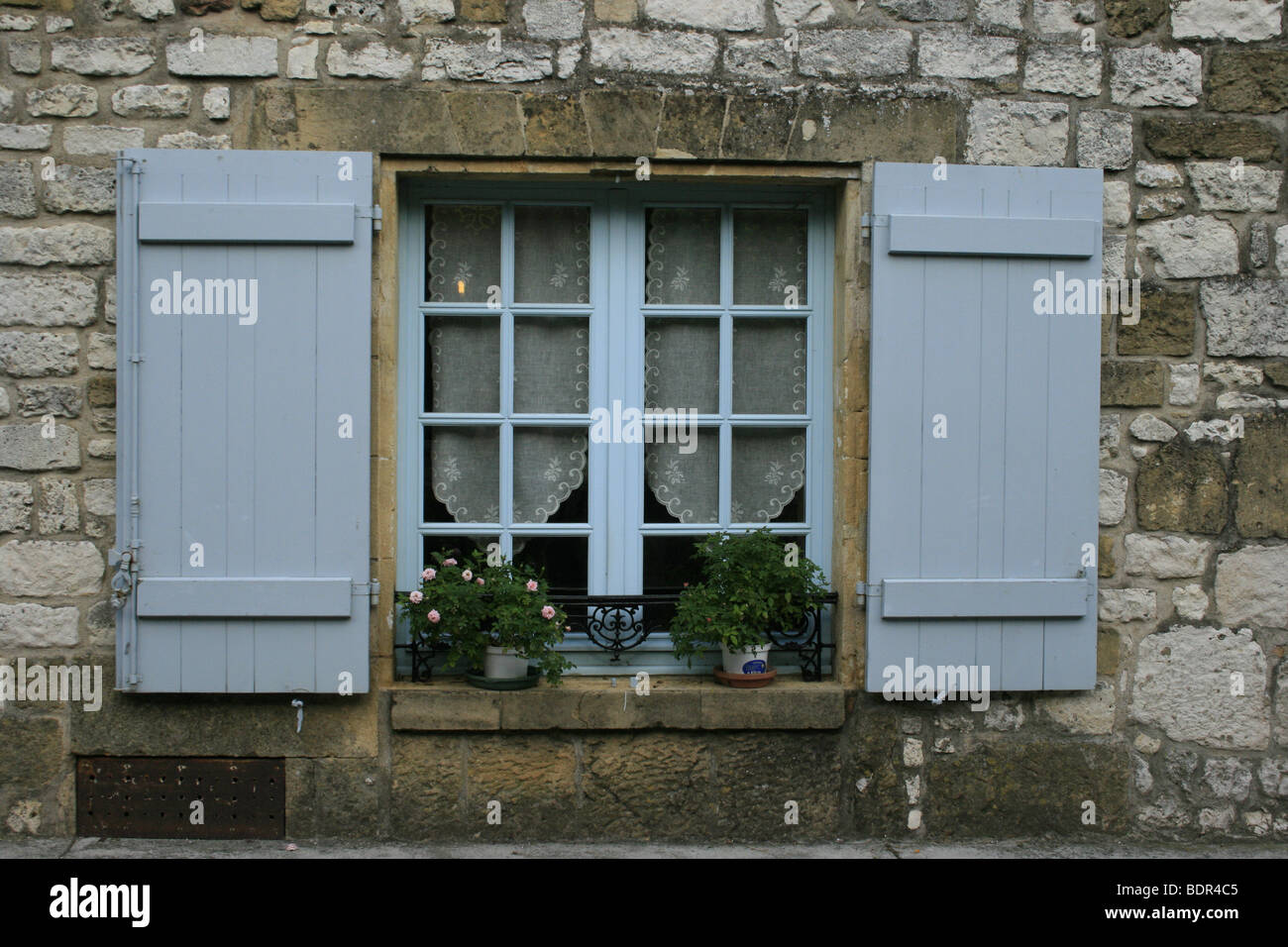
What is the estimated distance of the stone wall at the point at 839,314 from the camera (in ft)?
11.6

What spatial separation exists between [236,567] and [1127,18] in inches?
138

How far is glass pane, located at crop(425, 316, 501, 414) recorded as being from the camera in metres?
3.81

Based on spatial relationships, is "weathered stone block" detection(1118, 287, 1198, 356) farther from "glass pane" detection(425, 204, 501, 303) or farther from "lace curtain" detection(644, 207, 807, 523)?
"glass pane" detection(425, 204, 501, 303)

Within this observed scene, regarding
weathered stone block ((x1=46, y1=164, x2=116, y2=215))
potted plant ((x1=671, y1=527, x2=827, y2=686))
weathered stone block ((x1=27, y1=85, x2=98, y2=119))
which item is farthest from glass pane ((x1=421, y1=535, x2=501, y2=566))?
weathered stone block ((x1=27, y1=85, x2=98, y2=119))

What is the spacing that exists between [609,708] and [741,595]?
1.91 ft

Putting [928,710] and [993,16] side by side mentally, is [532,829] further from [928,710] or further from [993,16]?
[993,16]

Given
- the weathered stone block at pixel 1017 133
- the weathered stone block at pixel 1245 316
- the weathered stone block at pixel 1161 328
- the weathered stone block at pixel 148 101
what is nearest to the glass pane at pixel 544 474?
the weathered stone block at pixel 148 101

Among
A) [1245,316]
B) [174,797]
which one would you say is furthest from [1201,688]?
[174,797]

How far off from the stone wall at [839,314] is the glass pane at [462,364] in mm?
246

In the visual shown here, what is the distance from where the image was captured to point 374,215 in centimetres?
355

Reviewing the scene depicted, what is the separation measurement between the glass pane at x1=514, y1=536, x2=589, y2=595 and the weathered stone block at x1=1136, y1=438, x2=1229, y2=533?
1.93m

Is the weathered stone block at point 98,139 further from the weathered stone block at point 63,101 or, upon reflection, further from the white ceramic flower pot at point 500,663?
the white ceramic flower pot at point 500,663

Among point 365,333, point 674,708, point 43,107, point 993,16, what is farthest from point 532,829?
point 993,16

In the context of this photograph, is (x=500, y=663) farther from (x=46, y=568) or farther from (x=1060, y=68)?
(x=1060, y=68)
